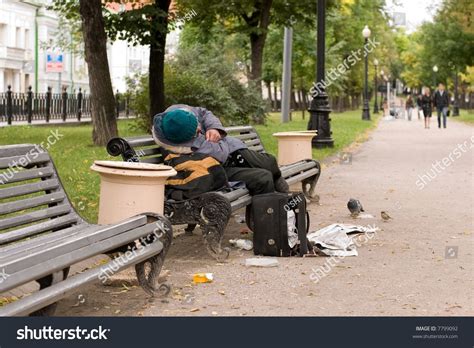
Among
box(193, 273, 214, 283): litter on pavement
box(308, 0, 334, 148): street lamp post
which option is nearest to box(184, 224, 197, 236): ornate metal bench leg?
box(193, 273, 214, 283): litter on pavement

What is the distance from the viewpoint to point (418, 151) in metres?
24.3

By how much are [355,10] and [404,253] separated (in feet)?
185

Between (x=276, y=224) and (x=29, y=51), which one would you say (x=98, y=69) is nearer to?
(x=276, y=224)

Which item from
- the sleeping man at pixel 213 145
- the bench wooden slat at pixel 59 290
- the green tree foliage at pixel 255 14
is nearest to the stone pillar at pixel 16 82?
the green tree foliage at pixel 255 14

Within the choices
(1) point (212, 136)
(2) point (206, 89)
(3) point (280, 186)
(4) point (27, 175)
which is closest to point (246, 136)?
(3) point (280, 186)

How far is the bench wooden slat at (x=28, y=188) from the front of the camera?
6.07m

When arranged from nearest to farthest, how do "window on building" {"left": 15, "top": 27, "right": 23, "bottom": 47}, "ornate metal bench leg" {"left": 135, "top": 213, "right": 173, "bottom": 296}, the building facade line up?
"ornate metal bench leg" {"left": 135, "top": 213, "right": 173, "bottom": 296}
the building facade
"window on building" {"left": 15, "top": 27, "right": 23, "bottom": 47}

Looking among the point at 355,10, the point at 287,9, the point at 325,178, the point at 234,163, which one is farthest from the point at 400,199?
the point at 355,10

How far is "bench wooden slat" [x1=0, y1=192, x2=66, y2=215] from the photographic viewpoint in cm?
602

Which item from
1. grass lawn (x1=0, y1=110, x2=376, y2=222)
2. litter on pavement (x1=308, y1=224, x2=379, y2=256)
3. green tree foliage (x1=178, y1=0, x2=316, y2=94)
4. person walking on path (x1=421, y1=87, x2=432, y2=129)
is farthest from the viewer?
person walking on path (x1=421, y1=87, x2=432, y2=129)

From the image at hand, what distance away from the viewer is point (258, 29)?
36.9 meters

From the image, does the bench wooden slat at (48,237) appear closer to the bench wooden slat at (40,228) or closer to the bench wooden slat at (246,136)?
the bench wooden slat at (40,228)

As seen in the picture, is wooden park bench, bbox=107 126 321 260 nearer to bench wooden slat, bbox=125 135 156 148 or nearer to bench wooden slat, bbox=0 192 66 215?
bench wooden slat, bbox=125 135 156 148
